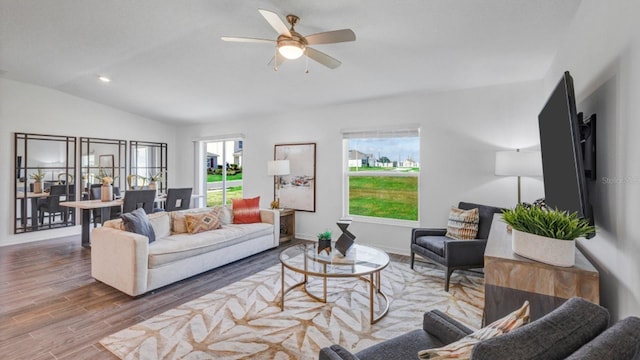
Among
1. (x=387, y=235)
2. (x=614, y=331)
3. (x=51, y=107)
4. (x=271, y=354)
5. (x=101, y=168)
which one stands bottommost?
(x=271, y=354)

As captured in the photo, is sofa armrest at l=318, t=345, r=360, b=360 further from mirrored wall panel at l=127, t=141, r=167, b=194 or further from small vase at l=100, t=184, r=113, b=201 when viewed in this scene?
mirrored wall panel at l=127, t=141, r=167, b=194

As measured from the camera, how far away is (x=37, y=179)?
17.1 ft

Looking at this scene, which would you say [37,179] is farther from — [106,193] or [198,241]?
[198,241]

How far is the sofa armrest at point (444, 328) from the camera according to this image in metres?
1.47

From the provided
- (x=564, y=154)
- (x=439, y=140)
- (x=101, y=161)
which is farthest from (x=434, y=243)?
(x=101, y=161)

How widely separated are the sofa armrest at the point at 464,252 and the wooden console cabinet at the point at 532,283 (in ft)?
4.75

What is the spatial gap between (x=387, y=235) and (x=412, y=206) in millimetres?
610

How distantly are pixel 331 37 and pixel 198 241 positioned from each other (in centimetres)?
274

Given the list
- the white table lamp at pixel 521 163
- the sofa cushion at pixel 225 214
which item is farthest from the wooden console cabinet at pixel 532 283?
the sofa cushion at pixel 225 214

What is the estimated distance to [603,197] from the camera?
1.71m

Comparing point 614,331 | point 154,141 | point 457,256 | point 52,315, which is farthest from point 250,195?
point 614,331

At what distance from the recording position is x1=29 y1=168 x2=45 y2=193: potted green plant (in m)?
Answer: 5.19

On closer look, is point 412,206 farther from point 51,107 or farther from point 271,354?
point 51,107

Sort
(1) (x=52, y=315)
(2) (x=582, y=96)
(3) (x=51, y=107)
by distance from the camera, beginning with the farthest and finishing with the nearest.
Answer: (3) (x=51, y=107) → (1) (x=52, y=315) → (2) (x=582, y=96)
